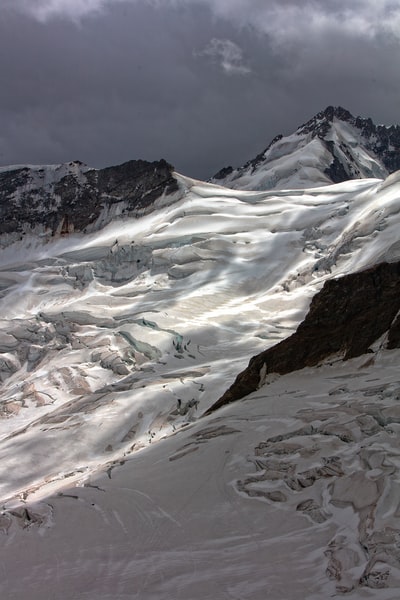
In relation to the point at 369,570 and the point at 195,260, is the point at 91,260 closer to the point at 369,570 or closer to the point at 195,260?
the point at 195,260

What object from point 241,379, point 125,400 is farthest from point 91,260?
point 241,379

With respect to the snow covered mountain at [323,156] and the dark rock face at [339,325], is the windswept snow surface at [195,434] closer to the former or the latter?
the dark rock face at [339,325]

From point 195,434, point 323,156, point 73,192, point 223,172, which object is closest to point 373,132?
point 223,172

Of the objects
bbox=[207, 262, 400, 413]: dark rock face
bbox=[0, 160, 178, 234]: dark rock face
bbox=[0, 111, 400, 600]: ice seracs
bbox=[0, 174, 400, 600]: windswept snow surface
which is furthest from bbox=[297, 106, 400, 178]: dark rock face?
bbox=[207, 262, 400, 413]: dark rock face

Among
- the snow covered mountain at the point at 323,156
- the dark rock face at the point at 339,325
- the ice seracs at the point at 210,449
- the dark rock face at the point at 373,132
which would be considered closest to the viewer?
the ice seracs at the point at 210,449

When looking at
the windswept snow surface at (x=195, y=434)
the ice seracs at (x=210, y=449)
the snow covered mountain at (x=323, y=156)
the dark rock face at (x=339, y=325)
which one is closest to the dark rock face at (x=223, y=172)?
the snow covered mountain at (x=323, y=156)

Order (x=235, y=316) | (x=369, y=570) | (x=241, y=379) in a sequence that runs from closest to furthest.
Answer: (x=369, y=570), (x=241, y=379), (x=235, y=316)
